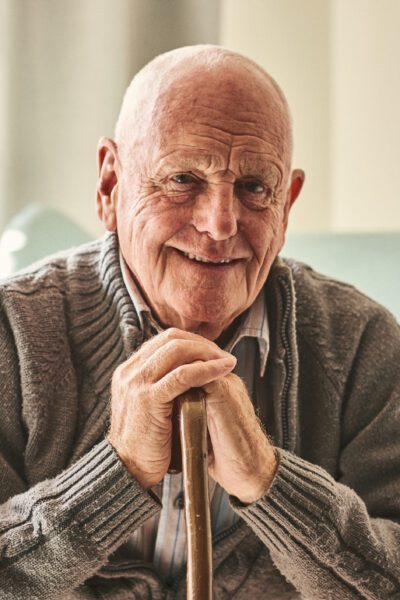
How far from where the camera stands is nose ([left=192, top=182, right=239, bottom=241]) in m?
1.16

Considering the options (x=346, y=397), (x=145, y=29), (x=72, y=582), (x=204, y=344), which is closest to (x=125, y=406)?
(x=204, y=344)

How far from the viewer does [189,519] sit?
2.98 ft

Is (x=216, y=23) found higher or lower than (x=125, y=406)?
higher

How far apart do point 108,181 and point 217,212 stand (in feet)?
0.69

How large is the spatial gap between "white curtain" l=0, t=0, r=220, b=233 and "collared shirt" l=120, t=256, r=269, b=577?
110 centimetres

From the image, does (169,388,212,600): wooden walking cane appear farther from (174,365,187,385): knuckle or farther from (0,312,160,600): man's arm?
(0,312,160,600): man's arm

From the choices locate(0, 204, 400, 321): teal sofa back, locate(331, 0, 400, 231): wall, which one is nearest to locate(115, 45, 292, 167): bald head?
locate(0, 204, 400, 321): teal sofa back

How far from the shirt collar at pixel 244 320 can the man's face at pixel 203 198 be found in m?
0.03

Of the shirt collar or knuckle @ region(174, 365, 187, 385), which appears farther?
the shirt collar

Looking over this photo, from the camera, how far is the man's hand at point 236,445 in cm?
103

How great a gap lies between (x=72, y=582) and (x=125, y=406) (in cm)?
22

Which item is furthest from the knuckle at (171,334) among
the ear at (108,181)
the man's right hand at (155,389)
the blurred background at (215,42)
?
the blurred background at (215,42)

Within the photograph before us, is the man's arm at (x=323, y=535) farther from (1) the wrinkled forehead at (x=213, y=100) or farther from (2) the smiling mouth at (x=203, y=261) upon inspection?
(1) the wrinkled forehead at (x=213, y=100)

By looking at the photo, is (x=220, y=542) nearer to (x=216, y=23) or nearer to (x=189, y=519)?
(x=189, y=519)
